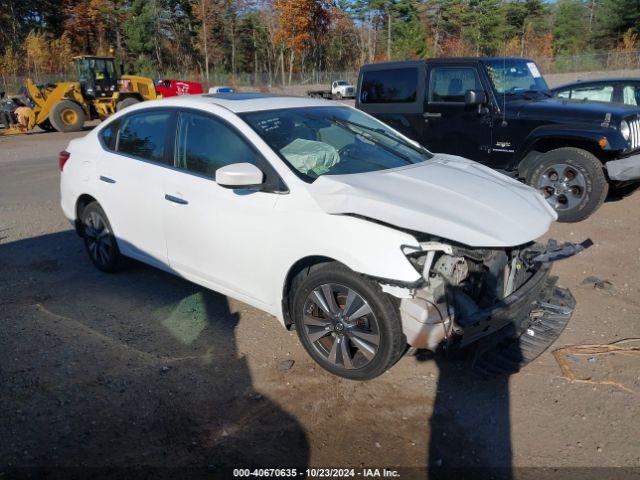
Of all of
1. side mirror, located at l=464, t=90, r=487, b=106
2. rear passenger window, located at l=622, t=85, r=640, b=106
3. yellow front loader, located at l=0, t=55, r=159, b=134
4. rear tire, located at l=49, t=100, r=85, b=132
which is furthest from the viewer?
yellow front loader, located at l=0, t=55, r=159, b=134

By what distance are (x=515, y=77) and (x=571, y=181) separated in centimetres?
184

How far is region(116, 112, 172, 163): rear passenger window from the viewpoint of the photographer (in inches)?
173

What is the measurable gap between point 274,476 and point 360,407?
0.74 meters

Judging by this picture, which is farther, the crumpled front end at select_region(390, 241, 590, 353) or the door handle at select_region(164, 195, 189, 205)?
the door handle at select_region(164, 195, 189, 205)

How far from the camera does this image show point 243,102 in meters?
4.23

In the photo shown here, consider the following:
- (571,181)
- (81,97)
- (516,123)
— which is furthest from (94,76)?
(571,181)

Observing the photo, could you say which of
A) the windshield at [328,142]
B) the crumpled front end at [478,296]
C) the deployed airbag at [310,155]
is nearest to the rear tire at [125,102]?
the windshield at [328,142]

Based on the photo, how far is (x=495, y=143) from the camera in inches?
282

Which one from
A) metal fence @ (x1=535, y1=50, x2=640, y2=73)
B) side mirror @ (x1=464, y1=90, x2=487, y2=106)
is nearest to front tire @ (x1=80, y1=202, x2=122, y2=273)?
side mirror @ (x1=464, y1=90, x2=487, y2=106)

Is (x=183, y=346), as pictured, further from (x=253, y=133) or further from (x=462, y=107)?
(x=462, y=107)

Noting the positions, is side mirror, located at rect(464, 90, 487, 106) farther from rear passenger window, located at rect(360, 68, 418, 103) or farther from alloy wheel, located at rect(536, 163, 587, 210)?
alloy wheel, located at rect(536, 163, 587, 210)

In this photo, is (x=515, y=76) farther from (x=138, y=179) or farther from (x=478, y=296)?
(x=138, y=179)

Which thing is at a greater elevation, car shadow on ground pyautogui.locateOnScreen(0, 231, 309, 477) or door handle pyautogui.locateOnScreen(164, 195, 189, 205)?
door handle pyautogui.locateOnScreen(164, 195, 189, 205)

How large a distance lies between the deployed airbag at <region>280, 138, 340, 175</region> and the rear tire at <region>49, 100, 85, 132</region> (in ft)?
65.4
